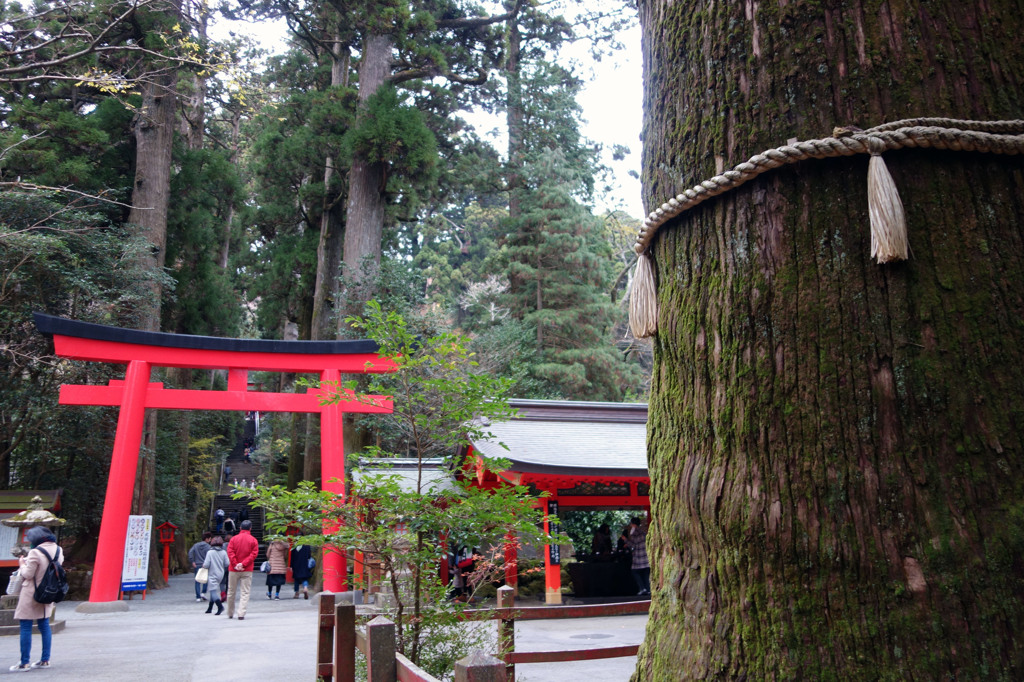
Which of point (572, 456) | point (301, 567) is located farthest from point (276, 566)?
point (572, 456)

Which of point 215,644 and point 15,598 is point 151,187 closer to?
point 15,598

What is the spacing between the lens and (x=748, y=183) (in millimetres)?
1632

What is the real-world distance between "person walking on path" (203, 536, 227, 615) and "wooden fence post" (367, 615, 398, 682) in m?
9.72

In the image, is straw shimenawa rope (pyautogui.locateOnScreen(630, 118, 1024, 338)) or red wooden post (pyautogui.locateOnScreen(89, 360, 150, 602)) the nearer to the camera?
straw shimenawa rope (pyautogui.locateOnScreen(630, 118, 1024, 338))

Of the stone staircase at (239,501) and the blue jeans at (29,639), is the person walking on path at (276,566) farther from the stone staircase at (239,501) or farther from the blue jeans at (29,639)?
the stone staircase at (239,501)

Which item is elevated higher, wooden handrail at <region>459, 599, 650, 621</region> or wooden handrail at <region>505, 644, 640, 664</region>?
wooden handrail at <region>459, 599, 650, 621</region>

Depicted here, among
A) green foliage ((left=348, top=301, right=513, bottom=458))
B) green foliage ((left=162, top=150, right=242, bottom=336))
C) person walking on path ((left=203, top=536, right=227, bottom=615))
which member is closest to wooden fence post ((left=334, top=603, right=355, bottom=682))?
green foliage ((left=348, top=301, right=513, bottom=458))

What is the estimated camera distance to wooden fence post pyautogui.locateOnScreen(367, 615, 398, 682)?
7.61 ft

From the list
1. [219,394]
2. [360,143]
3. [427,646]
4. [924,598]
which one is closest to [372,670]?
[427,646]

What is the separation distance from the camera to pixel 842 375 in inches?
55.9

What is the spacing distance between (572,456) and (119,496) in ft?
22.5

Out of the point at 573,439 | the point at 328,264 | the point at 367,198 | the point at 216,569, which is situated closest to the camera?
the point at 216,569

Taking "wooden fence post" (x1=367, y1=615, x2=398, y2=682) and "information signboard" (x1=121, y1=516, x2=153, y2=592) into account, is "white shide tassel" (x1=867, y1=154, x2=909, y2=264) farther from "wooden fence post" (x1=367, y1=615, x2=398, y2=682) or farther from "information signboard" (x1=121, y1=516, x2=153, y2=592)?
"information signboard" (x1=121, y1=516, x2=153, y2=592)

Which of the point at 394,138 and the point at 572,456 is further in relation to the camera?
the point at 394,138
